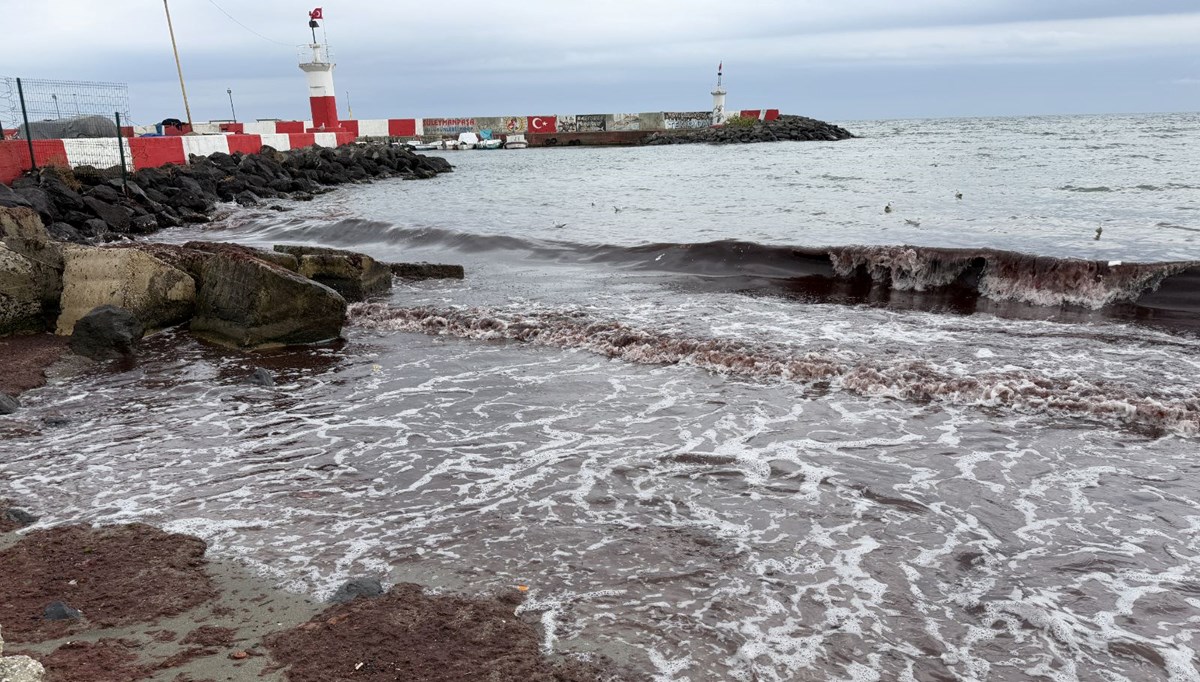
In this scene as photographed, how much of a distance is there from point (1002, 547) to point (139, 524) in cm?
508

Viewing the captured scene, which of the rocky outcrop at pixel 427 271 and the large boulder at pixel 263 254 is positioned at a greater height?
the large boulder at pixel 263 254

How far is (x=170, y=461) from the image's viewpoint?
18.3ft

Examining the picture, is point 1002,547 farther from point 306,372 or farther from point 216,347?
point 216,347

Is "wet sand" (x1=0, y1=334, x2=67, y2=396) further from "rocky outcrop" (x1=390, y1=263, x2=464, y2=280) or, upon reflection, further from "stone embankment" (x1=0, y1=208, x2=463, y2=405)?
"rocky outcrop" (x1=390, y1=263, x2=464, y2=280)

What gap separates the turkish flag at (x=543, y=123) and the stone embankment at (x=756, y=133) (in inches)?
420

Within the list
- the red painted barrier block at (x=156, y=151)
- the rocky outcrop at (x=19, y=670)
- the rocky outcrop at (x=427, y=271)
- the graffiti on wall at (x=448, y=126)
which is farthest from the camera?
the graffiti on wall at (x=448, y=126)

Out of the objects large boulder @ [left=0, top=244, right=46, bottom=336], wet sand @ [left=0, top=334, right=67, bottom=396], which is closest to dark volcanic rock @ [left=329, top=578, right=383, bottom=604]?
wet sand @ [left=0, top=334, right=67, bottom=396]

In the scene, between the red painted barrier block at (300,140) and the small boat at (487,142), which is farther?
the small boat at (487,142)

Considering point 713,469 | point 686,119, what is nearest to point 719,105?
point 686,119

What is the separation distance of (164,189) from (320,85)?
32.8 meters

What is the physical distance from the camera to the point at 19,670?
2281 millimetres

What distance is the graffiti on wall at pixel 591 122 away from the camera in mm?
79875

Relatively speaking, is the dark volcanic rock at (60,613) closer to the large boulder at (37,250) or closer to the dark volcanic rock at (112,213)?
the large boulder at (37,250)

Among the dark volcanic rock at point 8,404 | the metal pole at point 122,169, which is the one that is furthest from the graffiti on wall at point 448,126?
the dark volcanic rock at point 8,404
